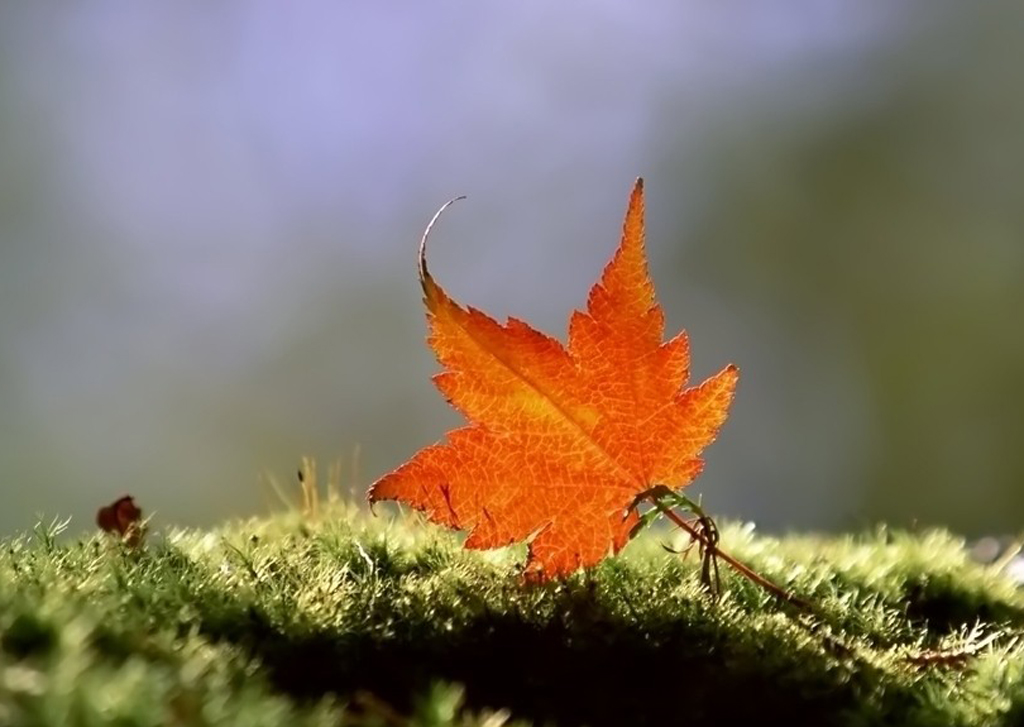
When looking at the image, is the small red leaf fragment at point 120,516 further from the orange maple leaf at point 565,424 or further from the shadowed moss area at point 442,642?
the orange maple leaf at point 565,424

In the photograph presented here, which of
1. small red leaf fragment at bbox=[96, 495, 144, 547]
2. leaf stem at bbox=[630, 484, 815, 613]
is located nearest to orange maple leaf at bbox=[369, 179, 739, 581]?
leaf stem at bbox=[630, 484, 815, 613]

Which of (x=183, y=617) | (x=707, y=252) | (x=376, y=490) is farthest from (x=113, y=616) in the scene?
(x=707, y=252)

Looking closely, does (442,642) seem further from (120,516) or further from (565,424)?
(120,516)

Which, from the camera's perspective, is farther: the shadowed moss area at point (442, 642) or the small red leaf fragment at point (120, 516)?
the small red leaf fragment at point (120, 516)

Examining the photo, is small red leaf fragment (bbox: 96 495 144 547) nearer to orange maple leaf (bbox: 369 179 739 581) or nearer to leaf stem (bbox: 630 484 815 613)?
orange maple leaf (bbox: 369 179 739 581)

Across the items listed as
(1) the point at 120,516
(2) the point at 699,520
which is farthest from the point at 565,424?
(1) the point at 120,516

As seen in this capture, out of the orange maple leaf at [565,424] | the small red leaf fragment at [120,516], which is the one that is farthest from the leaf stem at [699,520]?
the small red leaf fragment at [120,516]

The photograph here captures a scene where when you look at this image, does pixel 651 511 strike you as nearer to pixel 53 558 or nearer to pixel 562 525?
pixel 562 525
